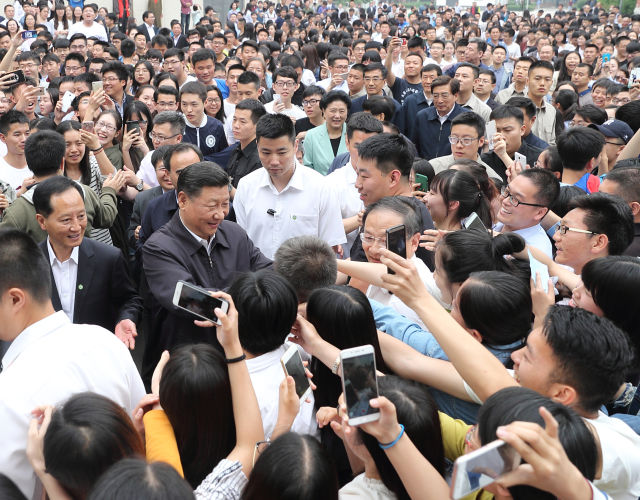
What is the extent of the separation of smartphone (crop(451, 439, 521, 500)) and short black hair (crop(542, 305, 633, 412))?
635mm

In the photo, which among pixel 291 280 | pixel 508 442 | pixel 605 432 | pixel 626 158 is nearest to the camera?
pixel 508 442

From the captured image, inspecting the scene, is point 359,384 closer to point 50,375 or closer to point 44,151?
point 50,375

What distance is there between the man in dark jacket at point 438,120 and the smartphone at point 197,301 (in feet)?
16.3

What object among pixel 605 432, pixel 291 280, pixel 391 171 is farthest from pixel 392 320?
pixel 391 171

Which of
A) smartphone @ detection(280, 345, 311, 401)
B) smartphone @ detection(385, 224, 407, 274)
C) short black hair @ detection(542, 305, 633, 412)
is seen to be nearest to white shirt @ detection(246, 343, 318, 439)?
smartphone @ detection(280, 345, 311, 401)

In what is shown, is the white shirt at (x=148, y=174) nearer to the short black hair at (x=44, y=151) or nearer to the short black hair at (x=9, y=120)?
the short black hair at (x=9, y=120)

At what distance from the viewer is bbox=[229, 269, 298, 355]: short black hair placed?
2.35 metres

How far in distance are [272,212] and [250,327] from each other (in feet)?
6.30

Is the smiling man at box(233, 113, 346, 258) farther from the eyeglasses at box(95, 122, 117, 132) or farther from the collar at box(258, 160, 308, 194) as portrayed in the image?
the eyeglasses at box(95, 122, 117, 132)

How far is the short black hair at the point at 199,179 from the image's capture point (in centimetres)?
332

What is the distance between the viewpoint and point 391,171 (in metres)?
4.06

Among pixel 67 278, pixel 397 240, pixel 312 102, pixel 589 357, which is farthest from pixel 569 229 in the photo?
pixel 312 102

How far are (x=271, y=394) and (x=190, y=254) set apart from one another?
1.25 meters

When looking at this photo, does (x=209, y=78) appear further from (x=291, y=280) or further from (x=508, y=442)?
(x=508, y=442)
